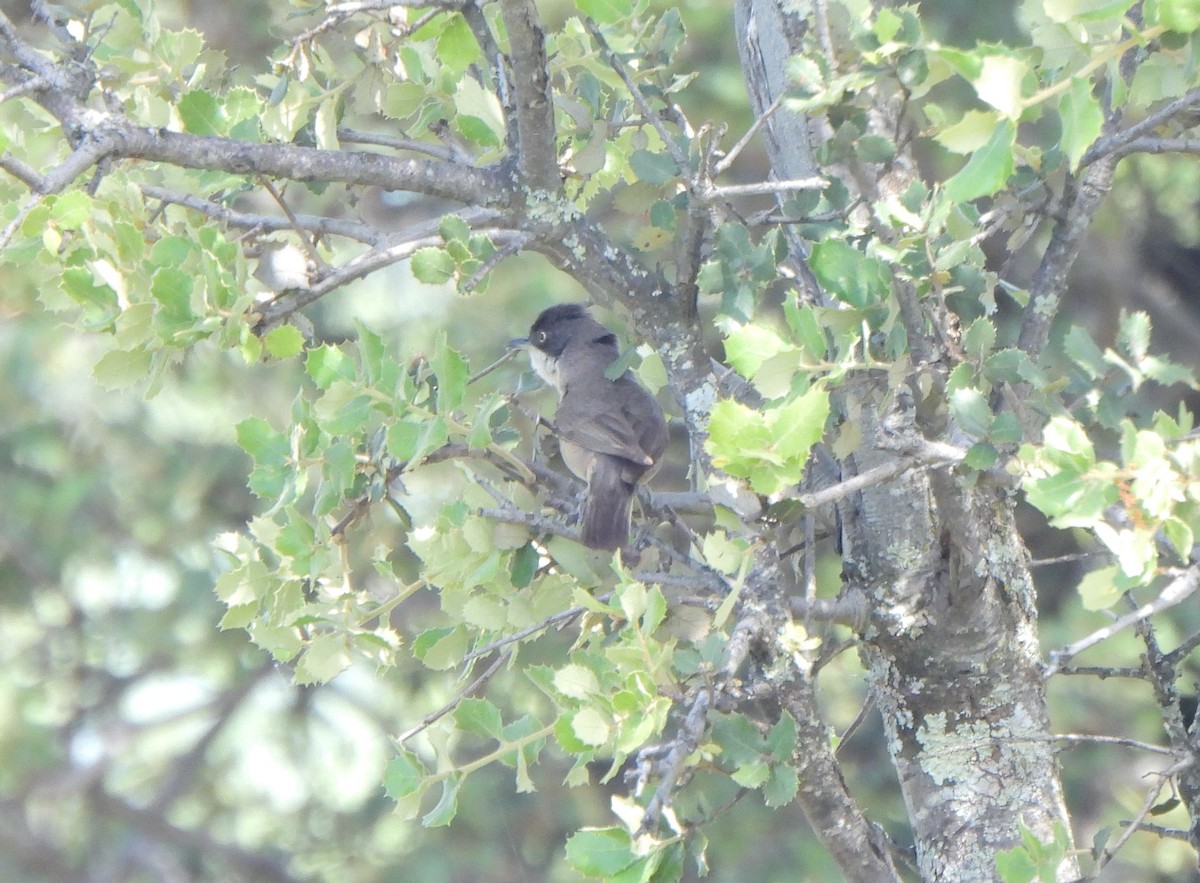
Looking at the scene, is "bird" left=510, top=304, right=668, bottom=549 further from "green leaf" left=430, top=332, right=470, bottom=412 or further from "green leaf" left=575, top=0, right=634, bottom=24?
"green leaf" left=575, top=0, right=634, bottom=24

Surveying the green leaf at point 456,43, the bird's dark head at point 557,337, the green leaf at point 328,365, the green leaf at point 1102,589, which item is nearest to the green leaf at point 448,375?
the green leaf at point 328,365

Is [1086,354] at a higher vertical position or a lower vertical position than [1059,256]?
higher

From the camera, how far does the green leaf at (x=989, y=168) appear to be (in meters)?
1.64

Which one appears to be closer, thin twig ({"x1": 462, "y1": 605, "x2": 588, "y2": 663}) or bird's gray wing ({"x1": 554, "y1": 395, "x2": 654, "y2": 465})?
thin twig ({"x1": 462, "y1": 605, "x2": 588, "y2": 663})

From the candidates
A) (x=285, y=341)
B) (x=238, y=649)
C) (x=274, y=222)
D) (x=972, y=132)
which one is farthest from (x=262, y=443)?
(x=238, y=649)

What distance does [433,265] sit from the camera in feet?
7.78

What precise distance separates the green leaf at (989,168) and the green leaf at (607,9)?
0.93 m

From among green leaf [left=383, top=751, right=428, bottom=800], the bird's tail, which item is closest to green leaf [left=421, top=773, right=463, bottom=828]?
green leaf [left=383, top=751, right=428, bottom=800]

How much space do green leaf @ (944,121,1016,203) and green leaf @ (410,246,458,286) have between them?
38.6 inches

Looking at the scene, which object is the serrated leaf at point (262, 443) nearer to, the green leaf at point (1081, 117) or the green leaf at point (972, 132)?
the green leaf at point (972, 132)

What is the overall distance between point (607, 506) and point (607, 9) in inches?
44.7

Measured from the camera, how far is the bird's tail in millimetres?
2703

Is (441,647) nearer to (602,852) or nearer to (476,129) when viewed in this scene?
(602,852)

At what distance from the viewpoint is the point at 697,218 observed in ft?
8.02
